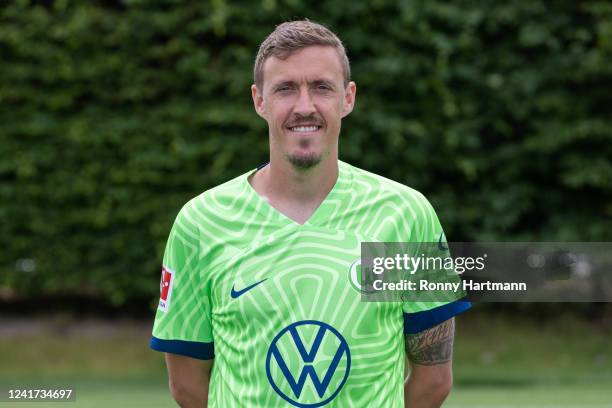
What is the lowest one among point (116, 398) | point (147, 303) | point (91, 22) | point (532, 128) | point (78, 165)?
point (116, 398)

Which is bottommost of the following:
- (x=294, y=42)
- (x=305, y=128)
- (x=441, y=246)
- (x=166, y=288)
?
(x=166, y=288)

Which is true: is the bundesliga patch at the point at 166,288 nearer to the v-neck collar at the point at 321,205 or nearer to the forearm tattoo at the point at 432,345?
the v-neck collar at the point at 321,205

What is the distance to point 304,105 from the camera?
3.18 m

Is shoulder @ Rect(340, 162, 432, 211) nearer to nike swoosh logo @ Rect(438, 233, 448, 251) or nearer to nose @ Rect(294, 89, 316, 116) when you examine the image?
nike swoosh logo @ Rect(438, 233, 448, 251)

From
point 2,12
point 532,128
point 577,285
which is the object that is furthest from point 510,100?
point 2,12

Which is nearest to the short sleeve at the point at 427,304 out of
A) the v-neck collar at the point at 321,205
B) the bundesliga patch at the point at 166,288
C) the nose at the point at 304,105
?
the v-neck collar at the point at 321,205

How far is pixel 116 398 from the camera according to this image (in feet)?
31.3

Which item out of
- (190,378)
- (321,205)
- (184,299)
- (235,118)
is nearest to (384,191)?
(321,205)

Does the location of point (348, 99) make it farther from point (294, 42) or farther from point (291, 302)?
point (291, 302)

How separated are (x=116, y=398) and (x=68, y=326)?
8.07ft

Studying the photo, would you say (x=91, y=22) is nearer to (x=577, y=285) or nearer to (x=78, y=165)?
(x=78, y=165)

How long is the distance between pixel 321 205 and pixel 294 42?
480mm

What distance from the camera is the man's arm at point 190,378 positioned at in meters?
3.37

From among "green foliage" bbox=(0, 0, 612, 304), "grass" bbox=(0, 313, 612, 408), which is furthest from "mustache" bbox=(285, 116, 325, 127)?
Answer: "green foliage" bbox=(0, 0, 612, 304)
